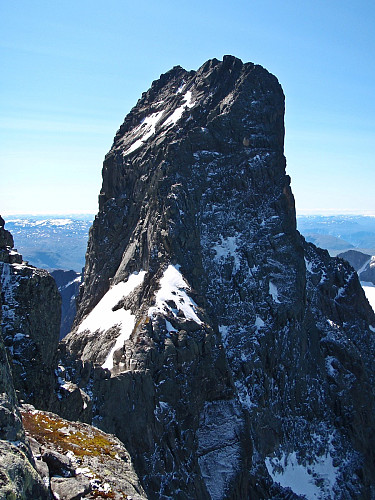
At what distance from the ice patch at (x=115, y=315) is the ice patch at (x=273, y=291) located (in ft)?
84.6

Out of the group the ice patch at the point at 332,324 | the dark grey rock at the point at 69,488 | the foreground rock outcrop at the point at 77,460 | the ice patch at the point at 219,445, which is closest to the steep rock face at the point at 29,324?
the foreground rock outcrop at the point at 77,460

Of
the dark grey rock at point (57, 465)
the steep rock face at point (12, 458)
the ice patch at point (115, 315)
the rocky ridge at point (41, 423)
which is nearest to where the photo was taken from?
the steep rock face at point (12, 458)

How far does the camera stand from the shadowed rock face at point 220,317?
6519cm

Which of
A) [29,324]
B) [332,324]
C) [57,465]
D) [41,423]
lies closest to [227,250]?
[332,324]

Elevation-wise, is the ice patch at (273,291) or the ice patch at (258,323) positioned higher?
the ice patch at (273,291)

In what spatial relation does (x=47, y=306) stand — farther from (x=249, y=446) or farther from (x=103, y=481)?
(x=249, y=446)

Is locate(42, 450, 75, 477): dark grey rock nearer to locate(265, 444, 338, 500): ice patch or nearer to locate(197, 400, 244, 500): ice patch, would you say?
locate(197, 400, 244, 500): ice patch

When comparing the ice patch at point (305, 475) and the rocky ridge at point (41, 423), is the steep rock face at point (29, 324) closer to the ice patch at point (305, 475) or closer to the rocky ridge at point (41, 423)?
the rocky ridge at point (41, 423)

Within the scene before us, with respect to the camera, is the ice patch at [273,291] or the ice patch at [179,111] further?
the ice patch at [179,111]

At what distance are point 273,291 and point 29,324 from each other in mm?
67185

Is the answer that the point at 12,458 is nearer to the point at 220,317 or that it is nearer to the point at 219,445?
the point at 219,445

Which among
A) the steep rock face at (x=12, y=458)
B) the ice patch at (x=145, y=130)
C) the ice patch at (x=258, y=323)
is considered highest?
the ice patch at (x=145, y=130)

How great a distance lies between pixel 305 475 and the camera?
89938 millimetres

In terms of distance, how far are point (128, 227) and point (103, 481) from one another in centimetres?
8477
